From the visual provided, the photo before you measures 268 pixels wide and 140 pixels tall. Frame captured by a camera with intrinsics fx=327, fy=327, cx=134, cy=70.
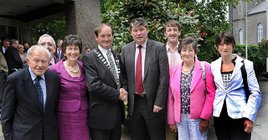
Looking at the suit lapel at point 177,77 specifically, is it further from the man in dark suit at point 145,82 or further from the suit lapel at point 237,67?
the suit lapel at point 237,67

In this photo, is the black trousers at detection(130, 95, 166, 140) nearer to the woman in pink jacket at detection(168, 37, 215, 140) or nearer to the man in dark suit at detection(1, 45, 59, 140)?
the woman in pink jacket at detection(168, 37, 215, 140)

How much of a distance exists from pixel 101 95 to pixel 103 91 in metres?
0.06

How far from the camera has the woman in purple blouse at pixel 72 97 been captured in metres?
3.62

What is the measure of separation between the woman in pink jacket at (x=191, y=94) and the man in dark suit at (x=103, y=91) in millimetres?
655

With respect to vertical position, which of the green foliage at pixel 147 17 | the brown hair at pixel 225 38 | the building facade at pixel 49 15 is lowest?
the brown hair at pixel 225 38

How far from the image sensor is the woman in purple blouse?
3.62 m

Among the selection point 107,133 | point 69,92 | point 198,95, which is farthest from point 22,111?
point 198,95

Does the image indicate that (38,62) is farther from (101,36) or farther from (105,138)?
(105,138)

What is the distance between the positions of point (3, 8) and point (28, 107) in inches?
433

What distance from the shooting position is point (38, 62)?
3.31 m

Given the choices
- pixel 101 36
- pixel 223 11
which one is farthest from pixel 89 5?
pixel 223 11

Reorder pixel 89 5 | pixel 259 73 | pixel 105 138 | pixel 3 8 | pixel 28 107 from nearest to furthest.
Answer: pixel 28 107
pixel 105 138
pixel 89 5
pixel 3 8
pixel 259 73

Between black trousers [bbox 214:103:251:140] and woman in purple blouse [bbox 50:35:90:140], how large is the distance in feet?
5.06

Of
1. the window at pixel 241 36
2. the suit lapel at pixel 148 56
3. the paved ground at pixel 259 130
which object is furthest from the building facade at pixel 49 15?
the window at pixel 241 36
